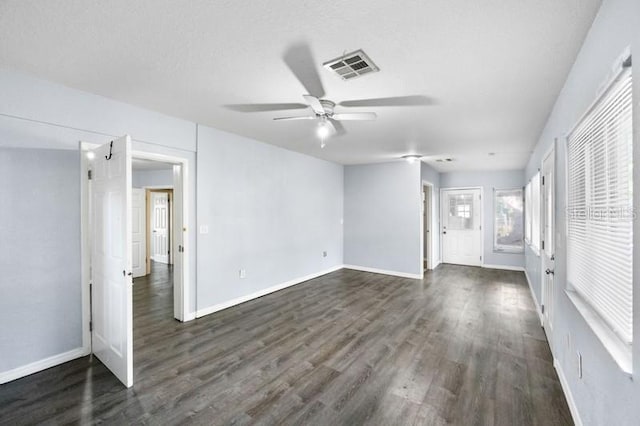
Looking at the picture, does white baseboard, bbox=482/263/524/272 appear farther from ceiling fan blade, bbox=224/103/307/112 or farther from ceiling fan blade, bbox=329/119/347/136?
ceiling fan blade, bbox=224/103/307/112

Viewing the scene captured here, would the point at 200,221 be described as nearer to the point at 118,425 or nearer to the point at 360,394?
the point at 118,425

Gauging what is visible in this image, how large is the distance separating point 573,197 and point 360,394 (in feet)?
7.24

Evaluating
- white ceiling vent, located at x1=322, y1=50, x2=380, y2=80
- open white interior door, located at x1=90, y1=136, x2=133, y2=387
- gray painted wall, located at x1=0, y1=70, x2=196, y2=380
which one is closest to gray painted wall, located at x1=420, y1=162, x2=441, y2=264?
white ceiling vent, located at x1=322, y1=50, x2=380, y2=80

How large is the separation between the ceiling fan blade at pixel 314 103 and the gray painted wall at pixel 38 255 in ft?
7.58

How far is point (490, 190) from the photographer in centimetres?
733

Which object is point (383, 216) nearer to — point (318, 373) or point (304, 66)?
point (318, 373)

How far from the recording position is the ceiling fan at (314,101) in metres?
2.12

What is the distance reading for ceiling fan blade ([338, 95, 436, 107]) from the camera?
9.21 feet

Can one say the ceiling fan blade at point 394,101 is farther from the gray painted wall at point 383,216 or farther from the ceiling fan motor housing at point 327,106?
the gray painted wall at point 383,216

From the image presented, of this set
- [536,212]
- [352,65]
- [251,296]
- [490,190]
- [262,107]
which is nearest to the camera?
[352,65]

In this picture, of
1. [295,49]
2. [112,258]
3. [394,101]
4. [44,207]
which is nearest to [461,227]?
[394,101]

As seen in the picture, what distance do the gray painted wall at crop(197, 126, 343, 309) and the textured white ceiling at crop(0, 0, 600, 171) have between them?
1022 mm

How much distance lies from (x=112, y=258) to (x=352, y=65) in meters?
2.60

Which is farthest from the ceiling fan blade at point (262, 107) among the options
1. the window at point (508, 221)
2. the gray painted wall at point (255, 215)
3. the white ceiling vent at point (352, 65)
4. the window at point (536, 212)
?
the window at point (508, 221)
